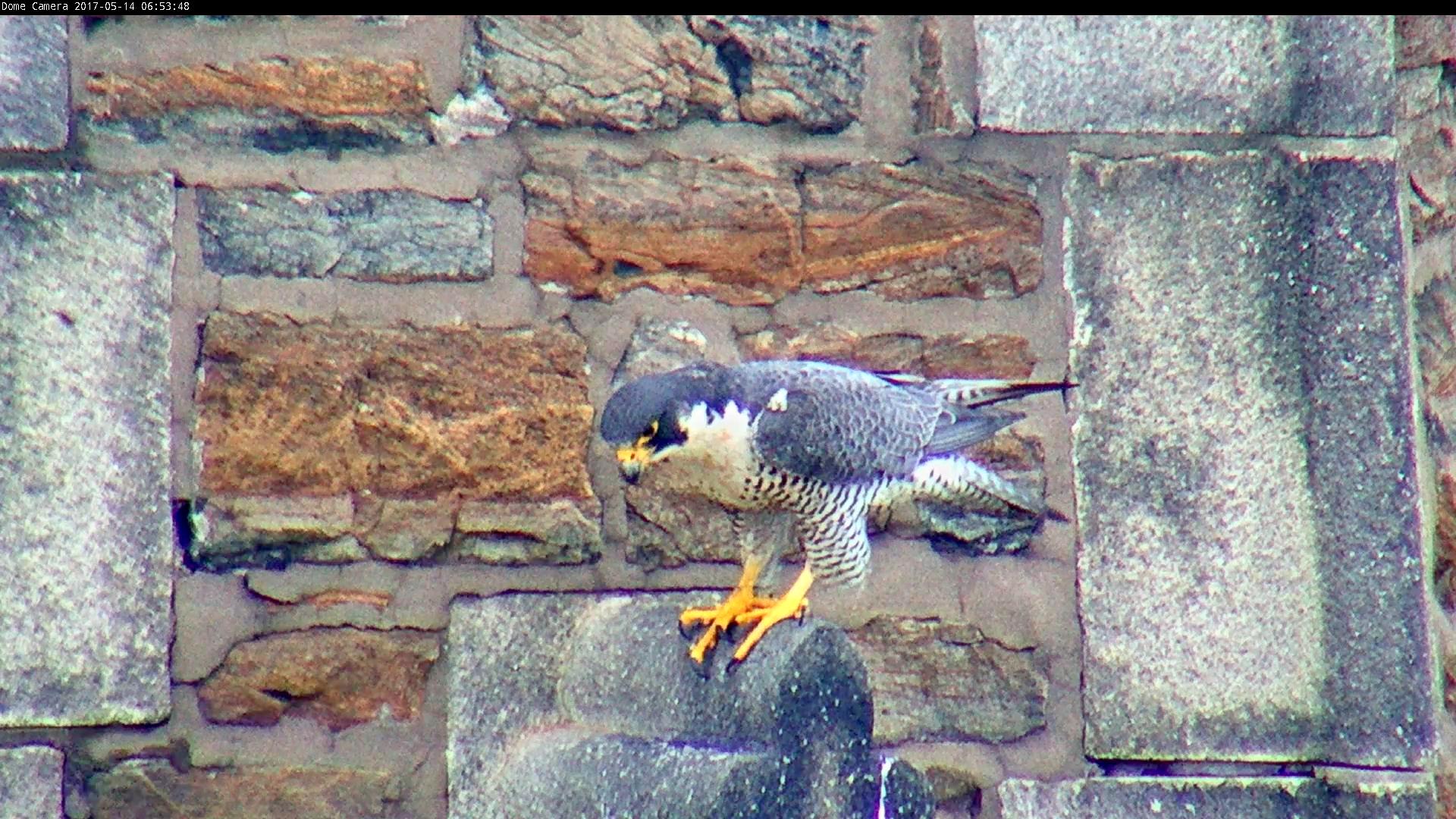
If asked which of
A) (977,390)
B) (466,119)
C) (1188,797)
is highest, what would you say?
(466,119)

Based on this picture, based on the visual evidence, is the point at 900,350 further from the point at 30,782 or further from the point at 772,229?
the point at 30,782

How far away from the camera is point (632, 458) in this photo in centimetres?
238

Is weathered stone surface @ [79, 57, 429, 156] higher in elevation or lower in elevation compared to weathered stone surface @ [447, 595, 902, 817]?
higher

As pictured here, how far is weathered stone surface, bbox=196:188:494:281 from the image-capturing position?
267 cm

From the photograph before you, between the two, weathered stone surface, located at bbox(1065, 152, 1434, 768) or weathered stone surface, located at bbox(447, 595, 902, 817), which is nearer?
weathered stone surface, located at bbox(447, 595, 902, 817)

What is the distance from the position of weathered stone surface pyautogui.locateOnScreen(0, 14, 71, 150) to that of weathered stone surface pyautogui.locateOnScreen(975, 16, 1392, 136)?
1401 mm

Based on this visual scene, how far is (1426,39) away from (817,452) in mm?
1240

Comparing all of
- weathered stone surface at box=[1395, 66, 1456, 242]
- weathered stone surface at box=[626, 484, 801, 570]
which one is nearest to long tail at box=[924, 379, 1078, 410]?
weathered stone surface at box=[626, 484, 801, 570]

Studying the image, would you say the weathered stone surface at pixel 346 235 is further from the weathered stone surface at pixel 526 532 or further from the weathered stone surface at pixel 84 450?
the weathered stone surface at pixel 526 532

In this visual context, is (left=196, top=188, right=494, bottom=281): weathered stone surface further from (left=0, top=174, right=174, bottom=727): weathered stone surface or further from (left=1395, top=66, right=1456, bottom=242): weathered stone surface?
(left=1395, top=66, right=1456, bottom=242): weathered stone surface

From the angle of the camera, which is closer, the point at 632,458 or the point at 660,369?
the point at 632,458

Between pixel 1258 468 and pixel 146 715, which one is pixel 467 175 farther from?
pixel 1258 468

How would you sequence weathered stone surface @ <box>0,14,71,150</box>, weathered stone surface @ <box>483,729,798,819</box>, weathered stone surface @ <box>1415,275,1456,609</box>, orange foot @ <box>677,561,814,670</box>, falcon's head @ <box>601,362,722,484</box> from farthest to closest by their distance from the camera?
weathered stone surface @ <box>1415,275,1456,609</box>
weathered stone surface @ <box>0,14,71,150</box>
orange foot @ <box>677,561,814,670</box>
falcon's head @ <box>601,362,722,484</box>
weathered stone surface @ <box>483,729,798,819</box>

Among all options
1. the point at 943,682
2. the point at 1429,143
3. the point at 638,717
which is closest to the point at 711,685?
the point at 638,717
